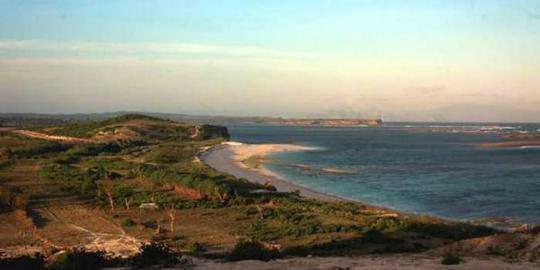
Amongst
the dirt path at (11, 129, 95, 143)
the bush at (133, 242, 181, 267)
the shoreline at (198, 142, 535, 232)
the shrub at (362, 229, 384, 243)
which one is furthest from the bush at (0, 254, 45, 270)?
the dirt path at (11, 129, 95, 143)

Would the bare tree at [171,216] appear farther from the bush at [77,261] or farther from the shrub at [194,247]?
the bush at [77,261]

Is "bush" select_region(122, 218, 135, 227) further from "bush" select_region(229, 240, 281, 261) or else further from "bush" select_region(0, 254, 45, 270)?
"bush" select_region(229, 240, 281, 261)

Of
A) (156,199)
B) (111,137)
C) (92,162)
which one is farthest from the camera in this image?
(111,137)

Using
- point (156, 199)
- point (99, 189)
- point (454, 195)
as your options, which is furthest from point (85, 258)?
point (454, 195)

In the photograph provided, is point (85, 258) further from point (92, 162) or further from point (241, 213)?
point (92, 162)

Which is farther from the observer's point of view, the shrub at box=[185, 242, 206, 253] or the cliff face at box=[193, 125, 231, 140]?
the cliff face at box=[193, 125, 231, 140]

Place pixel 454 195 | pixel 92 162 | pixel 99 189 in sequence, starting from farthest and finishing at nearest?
pixel 92 162 < pixel 454 195 < pixel 99 189

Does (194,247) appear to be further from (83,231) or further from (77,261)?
(83,231)

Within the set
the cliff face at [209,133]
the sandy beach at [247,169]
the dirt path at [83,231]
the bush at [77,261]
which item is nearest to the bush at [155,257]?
the bush at [77,261]
